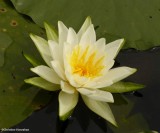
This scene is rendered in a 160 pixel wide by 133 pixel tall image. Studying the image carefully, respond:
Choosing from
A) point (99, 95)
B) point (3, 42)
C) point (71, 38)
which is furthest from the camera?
point (3, 42)

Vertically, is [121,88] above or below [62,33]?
below

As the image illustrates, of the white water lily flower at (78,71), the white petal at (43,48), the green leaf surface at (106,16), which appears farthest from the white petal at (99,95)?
the green leaf surface at (106,16)

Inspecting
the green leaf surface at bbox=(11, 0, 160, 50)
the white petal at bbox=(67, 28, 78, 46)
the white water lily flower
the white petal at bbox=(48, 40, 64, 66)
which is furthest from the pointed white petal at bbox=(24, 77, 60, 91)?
the green leaf surface at bbox=(11, 0, 160, 50)

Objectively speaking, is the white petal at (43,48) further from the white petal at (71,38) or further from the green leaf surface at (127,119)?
the green leaf surface at (127,119)

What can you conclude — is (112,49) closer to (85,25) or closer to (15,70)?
(85,25)

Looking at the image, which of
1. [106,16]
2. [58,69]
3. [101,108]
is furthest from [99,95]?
[106,16]

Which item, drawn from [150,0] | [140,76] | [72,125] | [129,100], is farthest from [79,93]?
[150,0]
